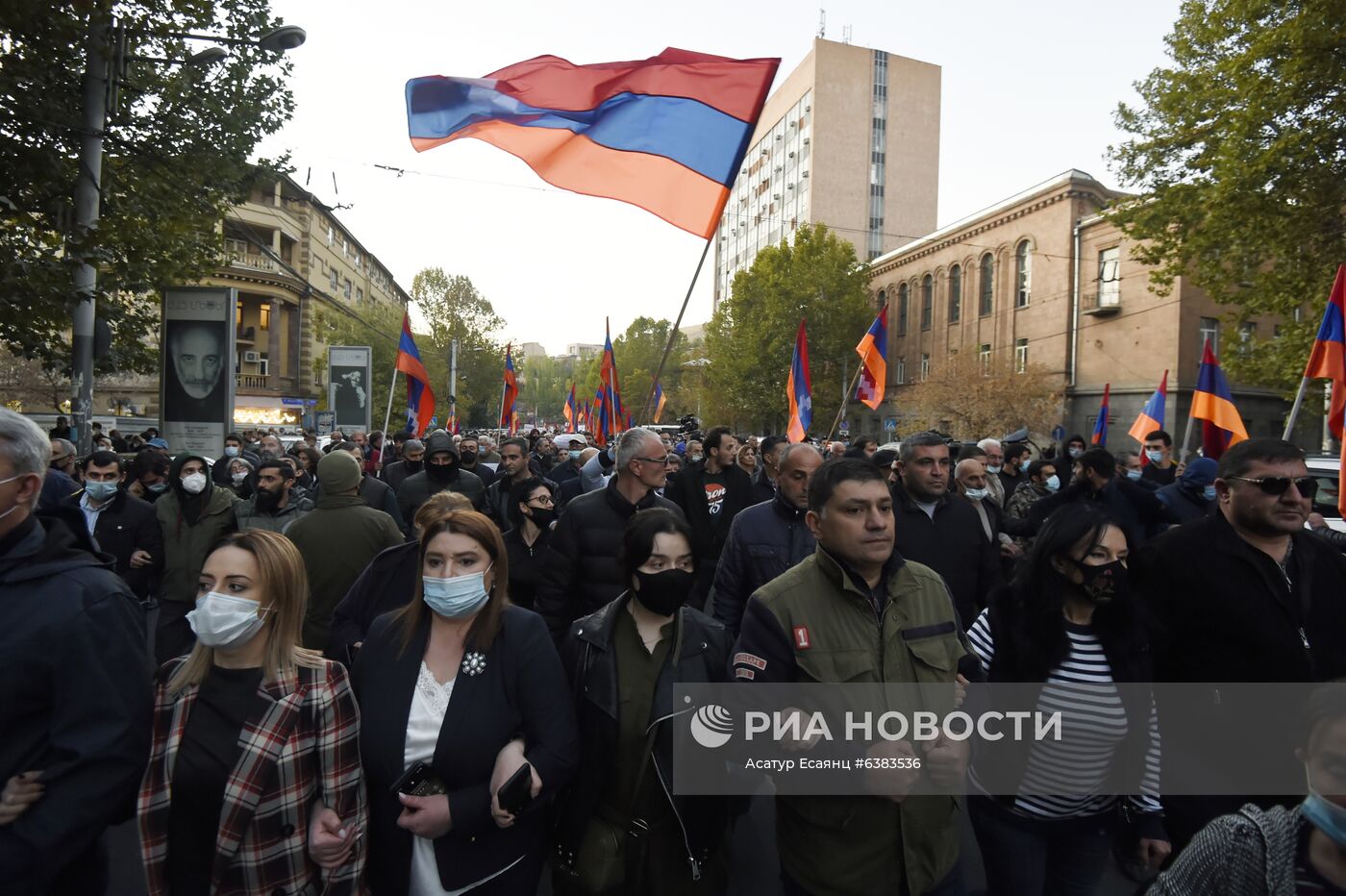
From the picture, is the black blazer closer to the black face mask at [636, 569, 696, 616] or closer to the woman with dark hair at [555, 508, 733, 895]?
the woman with dark hair at [555, 508, 733, 895]

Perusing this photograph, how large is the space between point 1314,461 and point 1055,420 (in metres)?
24.2

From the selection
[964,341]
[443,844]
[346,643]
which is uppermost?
[964,341]

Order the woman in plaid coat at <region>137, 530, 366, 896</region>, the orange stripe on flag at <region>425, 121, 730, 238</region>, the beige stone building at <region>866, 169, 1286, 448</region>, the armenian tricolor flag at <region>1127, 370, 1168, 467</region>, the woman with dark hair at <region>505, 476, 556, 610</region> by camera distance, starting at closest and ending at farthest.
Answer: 1. the woman in plaid coat at <region>137, 530, 366, 896</region>
2. the woman with dark hair at <region>505, 476, 556, 610</region>
3. the orange stripe on flag at <region>425, 121, 730, 238</region>
4. the armenian tricolor flag at <region>1127, 370, 1168, 467</region>
5. the beige stone building at <region>866, 169, 1286, 448</region>

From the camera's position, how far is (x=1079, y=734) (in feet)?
8.38

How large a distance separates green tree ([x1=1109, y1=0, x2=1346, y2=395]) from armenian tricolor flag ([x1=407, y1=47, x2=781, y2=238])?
42.6 ft

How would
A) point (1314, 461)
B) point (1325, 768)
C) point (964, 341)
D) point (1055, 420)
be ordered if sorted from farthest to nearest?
point (964, 341), point (1055, 420), point (1314, 461), point (1325, 768)

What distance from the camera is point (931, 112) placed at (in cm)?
6334

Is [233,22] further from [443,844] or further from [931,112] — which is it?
[931,112]

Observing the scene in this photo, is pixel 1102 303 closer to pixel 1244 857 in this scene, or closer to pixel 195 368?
pixel 195 368

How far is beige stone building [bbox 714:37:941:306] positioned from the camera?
59.8 m

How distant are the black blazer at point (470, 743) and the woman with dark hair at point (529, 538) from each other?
218cm

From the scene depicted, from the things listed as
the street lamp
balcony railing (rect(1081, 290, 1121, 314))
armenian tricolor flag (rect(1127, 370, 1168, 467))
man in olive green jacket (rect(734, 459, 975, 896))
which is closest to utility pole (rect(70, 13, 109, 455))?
the street lamp

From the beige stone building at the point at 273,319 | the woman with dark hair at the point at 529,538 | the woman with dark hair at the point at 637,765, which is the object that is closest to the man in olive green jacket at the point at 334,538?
the woman with dark hair at the point at 529,538

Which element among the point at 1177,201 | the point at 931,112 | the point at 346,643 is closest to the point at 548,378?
the point at 931,112
